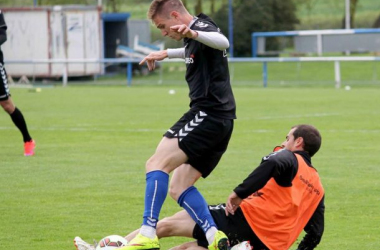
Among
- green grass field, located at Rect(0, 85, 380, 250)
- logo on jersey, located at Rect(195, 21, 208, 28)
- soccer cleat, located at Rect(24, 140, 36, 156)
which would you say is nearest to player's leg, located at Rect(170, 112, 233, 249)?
logo on jersey, located at Rect(195, 21, 208, 28)

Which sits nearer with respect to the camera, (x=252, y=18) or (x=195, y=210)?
(x=195, y=210)

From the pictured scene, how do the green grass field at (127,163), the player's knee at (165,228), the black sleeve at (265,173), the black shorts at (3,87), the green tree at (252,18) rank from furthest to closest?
1. the green tree at (252,18)
2. the black shorts at (3,87)
3. the green grass field at (127,163)
4. the player's knee at (165,228)
5. the black sleeve at (265,173)

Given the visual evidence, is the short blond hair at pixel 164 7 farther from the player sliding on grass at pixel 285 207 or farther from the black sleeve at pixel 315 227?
the black sleeve at pixel 315 227

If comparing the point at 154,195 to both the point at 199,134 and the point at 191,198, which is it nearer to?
the point at 191,198

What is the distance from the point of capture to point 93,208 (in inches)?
369

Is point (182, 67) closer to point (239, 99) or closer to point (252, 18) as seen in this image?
point (252, 18)

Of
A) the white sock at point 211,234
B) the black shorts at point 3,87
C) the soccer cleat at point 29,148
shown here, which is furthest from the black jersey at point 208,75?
the soccer cleat at point 29,148

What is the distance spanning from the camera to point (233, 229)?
6.81m

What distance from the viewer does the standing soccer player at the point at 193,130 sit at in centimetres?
680

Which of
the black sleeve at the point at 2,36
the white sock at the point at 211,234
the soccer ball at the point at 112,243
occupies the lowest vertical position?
the soccer ball at the point at 112,243

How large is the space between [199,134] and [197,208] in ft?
1.79

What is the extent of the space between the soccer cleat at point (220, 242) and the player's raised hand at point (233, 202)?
183 millimetres

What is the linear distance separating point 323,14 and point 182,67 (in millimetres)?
19926

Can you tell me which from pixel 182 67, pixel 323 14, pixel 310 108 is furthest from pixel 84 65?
pixel 323 14
